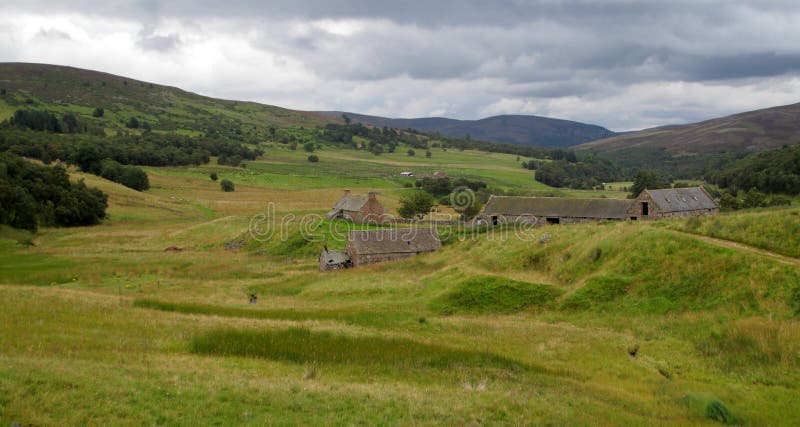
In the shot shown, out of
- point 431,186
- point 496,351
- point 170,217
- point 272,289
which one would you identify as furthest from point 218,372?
point 431,186

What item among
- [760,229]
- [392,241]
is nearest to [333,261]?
[392,241]

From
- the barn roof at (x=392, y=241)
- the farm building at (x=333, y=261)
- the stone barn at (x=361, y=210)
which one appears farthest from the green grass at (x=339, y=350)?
the stone barn at (x=361, y=210)

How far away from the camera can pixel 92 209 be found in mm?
84688

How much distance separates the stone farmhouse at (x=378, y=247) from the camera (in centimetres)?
5428

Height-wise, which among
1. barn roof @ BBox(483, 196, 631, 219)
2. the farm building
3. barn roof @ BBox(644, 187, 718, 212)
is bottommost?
the farm building

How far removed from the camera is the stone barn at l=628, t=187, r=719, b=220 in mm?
60062

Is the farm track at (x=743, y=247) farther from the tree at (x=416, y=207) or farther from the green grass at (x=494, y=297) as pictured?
the tree at (x=416, y=207)

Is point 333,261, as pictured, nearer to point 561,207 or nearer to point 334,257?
point 334,257

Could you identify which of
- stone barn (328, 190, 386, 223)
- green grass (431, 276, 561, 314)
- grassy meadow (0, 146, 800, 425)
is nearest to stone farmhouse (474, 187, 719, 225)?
stone barn (328, 190, 386, 223)

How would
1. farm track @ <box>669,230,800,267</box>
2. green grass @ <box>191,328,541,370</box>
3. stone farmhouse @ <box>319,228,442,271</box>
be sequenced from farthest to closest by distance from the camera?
stone farmhouse @ <box>319,228,442,271</box>
farm track @ <box>669,230,800,267</box>
green grass @ <box>191,328,541,370</box>

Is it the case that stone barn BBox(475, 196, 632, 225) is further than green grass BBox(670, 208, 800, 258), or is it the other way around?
stone barn BBox(475, 196, 632, 225)

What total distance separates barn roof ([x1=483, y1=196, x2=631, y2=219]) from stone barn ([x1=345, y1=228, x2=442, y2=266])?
1164cm

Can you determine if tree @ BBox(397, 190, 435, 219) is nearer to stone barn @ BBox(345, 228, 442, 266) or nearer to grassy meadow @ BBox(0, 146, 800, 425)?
stone barn @ BBox(345, 228, 442, 266)

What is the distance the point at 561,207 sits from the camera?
6562 cm
